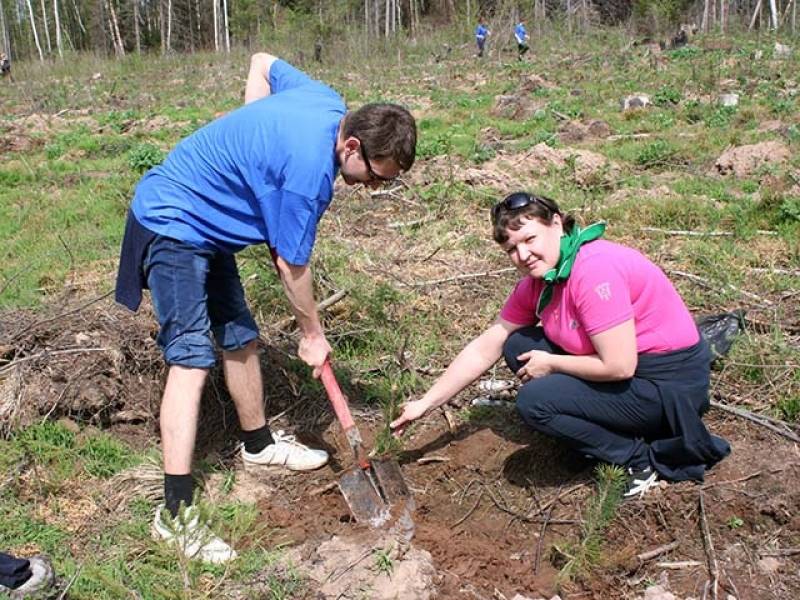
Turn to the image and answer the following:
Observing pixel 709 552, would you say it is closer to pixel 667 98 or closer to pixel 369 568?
pixel 369 568

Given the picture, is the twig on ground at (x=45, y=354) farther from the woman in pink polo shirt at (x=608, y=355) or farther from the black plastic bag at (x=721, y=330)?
the black plastic bag at (x=721, y=330)

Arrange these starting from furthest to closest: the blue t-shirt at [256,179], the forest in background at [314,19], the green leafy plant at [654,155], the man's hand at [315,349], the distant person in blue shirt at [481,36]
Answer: the forest in background at [314,19]
the distant person in blue shirt at [481,36]
the green leafy plant at [654,155]
the man's hand at [315,349]
the blue t-shirt at [256,179]

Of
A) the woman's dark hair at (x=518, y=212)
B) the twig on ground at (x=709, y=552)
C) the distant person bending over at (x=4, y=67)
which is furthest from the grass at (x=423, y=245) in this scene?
the distant person bending over at (x=4, y=67)

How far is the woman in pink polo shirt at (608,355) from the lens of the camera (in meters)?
2.41

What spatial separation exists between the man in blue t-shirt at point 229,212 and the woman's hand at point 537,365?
75 centimetres

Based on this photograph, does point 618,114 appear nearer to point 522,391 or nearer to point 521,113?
point 521,113

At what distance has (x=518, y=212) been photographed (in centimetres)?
243

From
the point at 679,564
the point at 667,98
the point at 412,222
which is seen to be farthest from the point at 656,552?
the point at 667,98

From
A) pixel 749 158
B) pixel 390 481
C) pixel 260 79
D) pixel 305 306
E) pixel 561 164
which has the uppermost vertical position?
pixel 260 79

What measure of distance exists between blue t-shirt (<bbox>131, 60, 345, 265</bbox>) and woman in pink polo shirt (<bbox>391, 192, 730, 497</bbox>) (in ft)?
2.16

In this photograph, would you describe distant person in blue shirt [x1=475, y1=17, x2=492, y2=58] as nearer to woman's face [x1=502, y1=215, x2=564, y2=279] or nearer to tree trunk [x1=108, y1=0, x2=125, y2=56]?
woman's face [x1=502, y1=215, x2=564, y2=279]

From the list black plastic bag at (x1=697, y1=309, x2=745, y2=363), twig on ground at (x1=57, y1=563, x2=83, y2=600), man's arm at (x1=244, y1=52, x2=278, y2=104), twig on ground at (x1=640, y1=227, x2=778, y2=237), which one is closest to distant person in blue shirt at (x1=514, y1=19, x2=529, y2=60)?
twig on ground at (x1=640, y1=227, x2=778, y2=237)

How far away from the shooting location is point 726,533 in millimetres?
2438

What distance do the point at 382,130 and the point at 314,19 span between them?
90.3ft
